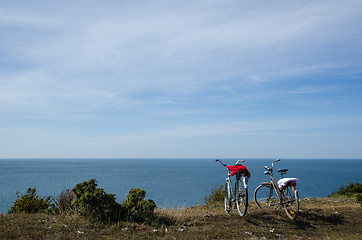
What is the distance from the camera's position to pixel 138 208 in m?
9.94

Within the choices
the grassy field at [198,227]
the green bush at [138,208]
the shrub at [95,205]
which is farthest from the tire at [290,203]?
the shrub at [95,205]

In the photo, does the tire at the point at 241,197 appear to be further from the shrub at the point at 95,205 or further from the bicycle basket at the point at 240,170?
the shrub at the point at 95,205

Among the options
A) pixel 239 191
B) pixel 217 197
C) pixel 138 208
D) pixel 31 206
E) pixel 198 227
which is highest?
pixel 239 191

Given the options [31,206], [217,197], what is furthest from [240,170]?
[31,206]

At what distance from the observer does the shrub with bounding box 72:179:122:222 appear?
9586mm

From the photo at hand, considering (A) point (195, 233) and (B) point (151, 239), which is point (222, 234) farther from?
(B) point (151, 239)

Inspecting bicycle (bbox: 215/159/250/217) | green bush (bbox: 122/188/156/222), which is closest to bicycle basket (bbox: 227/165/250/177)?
bicycle (bbox: 215/159/250/217)

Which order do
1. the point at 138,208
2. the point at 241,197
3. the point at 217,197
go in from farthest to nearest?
the point at 217,197
the point at 241,197
the point at 138,208

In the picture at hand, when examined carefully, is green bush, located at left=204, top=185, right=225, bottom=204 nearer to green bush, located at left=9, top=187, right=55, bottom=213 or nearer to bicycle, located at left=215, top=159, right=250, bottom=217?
bicycle, located at left=215, top=159, right=250, bottom=217

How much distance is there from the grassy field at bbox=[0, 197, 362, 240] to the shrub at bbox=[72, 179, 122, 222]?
31 cm

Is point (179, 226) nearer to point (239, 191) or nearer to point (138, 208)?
point (138, 208)

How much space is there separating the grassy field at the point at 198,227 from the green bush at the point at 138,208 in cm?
43

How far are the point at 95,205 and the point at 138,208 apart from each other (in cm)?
137

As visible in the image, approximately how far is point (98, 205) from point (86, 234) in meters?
1.24
